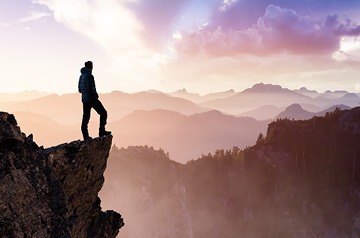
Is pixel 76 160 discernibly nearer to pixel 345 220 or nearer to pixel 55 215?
pixel 55 215

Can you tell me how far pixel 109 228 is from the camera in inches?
764

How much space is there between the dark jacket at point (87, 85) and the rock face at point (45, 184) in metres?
2.28

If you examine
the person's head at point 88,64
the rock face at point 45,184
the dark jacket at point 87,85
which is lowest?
the rock face at point 45,184

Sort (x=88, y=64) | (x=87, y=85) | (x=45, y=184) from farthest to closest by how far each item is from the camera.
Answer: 1. (x=88, y=64)
2. (x=87, y=85)
3. (x=45, y=184)

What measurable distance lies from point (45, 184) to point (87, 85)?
5.96 metres

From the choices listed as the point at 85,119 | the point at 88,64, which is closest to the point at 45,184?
the point at 85,119

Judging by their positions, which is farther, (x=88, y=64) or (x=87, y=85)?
(x=88, y=64)

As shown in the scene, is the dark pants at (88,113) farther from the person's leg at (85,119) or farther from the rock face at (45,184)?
the rock face at (45,184)

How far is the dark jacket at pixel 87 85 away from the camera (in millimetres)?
17031

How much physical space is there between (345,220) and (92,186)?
19741 centimetres

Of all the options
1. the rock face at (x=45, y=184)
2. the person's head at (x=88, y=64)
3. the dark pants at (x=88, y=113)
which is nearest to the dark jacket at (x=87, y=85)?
the person's head at (x=88, y=64)

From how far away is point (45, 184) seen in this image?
13047 millimetres

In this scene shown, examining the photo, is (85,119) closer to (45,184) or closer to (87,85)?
(87,85)

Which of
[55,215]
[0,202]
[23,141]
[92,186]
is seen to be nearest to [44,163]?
[23,141]
